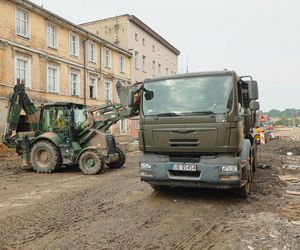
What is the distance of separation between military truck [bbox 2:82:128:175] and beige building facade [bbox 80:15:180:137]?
1843cm

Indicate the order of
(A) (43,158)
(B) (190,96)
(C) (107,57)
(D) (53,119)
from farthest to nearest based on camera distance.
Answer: (C) (107,57)
(D) (53,119)
(A) (43,158)
(B) (190,96)

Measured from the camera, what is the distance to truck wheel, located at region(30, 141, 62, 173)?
12344 mm

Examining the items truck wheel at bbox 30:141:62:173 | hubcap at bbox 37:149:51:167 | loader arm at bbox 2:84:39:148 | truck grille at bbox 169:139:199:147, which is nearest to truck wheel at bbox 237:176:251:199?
truck grille at bbox 169:139:199:147

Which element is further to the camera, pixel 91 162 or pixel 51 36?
pixel 51 36

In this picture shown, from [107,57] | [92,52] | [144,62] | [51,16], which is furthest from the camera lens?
[144,62]

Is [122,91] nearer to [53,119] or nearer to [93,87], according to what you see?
[53,119]

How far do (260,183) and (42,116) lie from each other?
8394mm

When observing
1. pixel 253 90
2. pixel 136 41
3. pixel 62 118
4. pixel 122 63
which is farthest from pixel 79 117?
pixel 136 41

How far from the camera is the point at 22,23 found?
849 inches

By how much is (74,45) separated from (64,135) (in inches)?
Answer: 639

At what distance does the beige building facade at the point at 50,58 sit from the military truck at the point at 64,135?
7493 millimetres

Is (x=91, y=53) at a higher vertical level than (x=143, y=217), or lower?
higher

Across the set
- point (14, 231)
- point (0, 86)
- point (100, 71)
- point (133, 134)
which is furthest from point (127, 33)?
point (14, 231)

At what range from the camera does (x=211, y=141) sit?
6.68 metres
